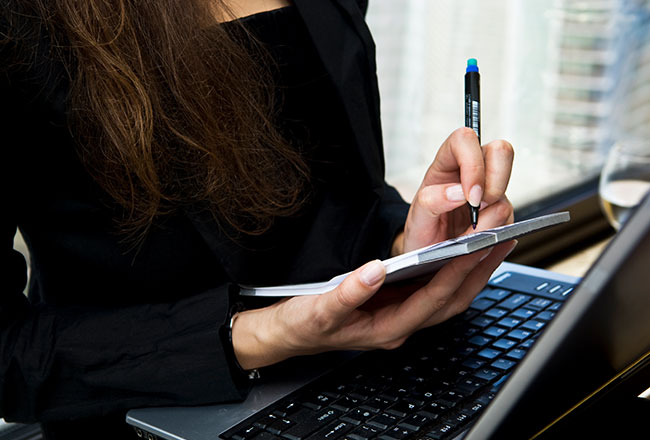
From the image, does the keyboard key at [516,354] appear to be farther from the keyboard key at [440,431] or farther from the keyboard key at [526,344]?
the keyboard key at [440,431]

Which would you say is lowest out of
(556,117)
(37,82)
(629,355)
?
(556,117)

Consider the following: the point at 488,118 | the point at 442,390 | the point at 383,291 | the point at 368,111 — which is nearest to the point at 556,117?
the point at 488,118

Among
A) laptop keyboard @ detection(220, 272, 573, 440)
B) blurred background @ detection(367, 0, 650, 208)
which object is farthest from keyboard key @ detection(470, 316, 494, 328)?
blurred background @ detection(367, 0, 650, 208)

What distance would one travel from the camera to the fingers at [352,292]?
0.51 metres

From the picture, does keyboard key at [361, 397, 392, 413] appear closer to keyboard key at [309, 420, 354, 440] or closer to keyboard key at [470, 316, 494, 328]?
keyboard key at [309, 420, 354, 440]

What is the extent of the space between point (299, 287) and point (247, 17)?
28cm

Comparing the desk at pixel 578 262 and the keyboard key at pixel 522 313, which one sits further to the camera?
the desk at pixel 578 262

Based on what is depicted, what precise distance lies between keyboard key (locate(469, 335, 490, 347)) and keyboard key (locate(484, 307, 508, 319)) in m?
0.05

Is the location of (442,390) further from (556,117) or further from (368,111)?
(556,117)

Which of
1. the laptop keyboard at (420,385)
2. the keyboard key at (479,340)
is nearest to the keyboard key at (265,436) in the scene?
the laptop keyboard at (420,385)

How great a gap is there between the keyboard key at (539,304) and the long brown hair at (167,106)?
0.27 metres

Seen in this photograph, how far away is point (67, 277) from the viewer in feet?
2.28

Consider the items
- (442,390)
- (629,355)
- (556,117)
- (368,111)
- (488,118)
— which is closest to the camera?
(629,355)

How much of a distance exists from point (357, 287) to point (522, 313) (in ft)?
0.79
